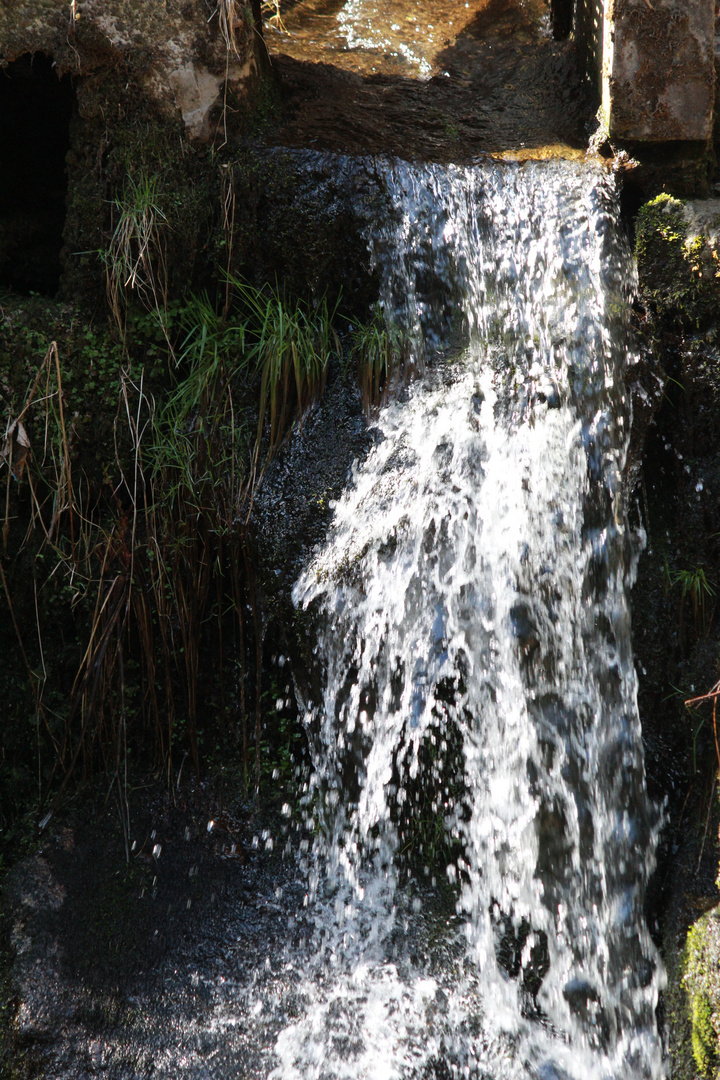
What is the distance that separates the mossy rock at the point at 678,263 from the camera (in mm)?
2734

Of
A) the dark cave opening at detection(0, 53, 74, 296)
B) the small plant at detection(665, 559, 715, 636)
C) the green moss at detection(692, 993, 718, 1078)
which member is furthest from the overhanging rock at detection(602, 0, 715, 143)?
the green moss at detection(692, 993, 718, 1078)

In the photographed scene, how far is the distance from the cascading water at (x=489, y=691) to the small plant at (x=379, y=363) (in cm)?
8

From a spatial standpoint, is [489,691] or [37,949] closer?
[37,949]

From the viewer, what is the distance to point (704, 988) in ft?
6.97

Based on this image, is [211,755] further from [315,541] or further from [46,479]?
[46,479]

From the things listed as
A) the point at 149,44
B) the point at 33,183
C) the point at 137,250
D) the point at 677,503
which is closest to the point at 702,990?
the point at 677,503

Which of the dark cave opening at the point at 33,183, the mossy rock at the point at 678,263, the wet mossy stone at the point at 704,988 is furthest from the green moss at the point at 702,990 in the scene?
the dark cave opening at the point at 33,183

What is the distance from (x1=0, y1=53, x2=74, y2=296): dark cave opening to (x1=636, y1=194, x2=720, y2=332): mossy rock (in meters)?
2.40

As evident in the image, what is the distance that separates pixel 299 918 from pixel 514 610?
1.27 meters

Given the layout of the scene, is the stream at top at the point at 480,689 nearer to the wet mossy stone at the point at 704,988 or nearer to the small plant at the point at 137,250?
the wet mossy stone at the point at 704,988

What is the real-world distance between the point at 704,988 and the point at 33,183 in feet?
12.9

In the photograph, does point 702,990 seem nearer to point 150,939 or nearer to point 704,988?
point 704,988

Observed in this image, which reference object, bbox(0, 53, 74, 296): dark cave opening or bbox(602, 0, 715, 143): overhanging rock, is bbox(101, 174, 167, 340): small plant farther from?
bbox(602, 0, 715, 143): overhanging rock

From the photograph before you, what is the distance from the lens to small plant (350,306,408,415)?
292 centimetres
